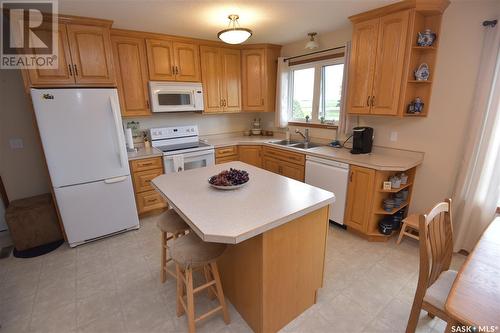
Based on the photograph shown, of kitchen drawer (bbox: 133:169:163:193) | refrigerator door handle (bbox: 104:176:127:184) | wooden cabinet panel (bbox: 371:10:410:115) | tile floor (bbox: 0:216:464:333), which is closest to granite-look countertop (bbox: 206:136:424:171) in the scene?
wooden cabinet panel (bbox: 371:10:410:115)

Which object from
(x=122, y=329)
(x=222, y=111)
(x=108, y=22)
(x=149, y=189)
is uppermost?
(x=108, y=22)

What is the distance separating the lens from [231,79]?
3.82 meters

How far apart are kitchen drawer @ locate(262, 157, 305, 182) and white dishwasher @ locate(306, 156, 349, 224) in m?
0.15

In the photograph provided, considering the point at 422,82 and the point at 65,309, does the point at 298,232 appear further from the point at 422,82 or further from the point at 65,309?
the point at 422,82

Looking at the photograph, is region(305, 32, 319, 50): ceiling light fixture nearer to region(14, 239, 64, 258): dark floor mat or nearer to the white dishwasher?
the white dishwasher

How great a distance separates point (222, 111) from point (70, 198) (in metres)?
2.33

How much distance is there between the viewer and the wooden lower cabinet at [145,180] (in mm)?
2963

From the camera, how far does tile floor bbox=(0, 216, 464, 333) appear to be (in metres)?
1.65

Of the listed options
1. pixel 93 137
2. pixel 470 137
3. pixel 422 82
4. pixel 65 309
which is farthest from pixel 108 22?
pixel 470 137

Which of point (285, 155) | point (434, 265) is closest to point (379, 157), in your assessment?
point (285, 155)

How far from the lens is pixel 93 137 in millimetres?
2465

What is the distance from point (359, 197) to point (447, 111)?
1.18 meters

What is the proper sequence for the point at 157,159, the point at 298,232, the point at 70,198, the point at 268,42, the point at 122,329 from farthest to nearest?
the point at 268,42, the point at 157,159, the point at 70,198, the point at 122,329, the point at 298,232

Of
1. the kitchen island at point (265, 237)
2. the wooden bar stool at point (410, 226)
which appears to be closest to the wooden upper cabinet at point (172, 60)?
the kitchen island at point (265, 237)
